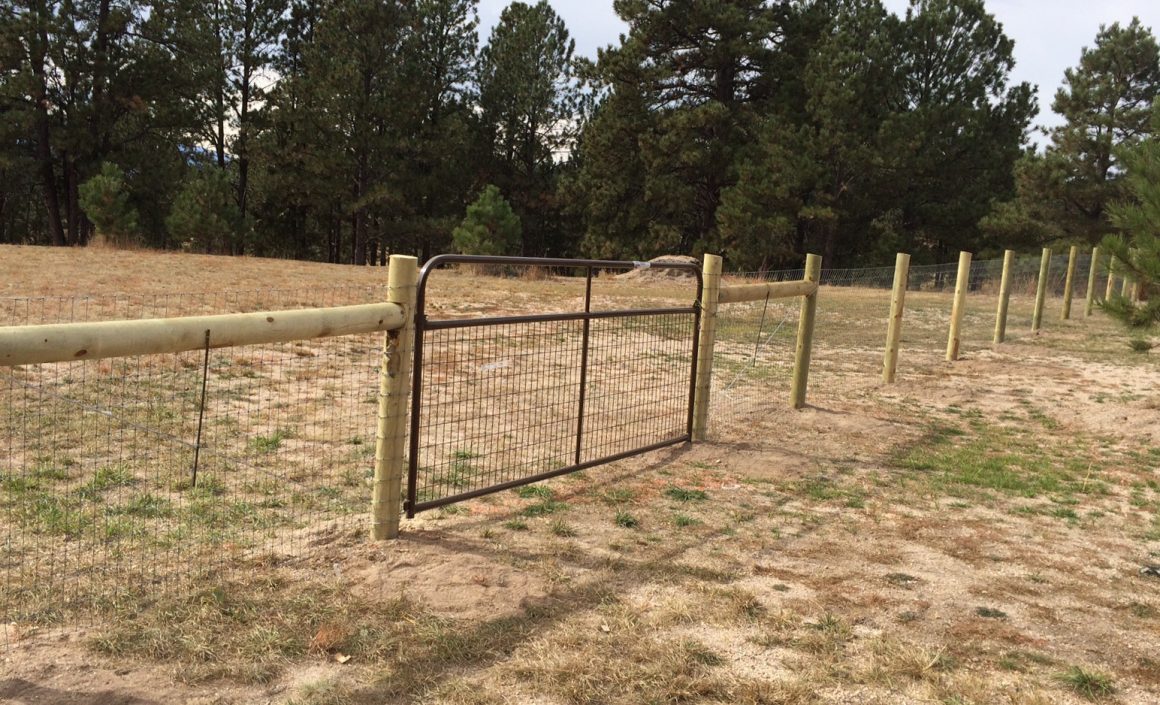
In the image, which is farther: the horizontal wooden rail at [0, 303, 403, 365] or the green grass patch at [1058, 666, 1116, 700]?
the green grass patch at [1058, 666, 1116, 700]

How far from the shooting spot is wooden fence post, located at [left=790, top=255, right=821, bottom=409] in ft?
25.5

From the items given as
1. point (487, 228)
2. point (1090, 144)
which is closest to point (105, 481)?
point (487, 228)

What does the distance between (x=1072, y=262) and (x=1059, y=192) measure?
1264cm

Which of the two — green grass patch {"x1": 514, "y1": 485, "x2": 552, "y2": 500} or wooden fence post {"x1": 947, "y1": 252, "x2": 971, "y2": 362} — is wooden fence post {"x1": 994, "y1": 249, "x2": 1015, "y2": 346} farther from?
green grass patch {"x1": 514, "y1": 485, "x2": 552, "y2": 500}

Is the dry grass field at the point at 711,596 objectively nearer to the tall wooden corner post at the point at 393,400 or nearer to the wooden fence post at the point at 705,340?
the tall wooden corner post at the point at 393,400

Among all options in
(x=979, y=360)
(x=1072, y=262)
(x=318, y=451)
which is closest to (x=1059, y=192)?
(x=1072, y=262)

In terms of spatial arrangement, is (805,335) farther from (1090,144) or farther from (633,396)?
(1090,144)

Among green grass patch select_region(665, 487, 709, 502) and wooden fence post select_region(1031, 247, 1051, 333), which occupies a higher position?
wooden fence post select_region(1031, 247, 1051, 333)

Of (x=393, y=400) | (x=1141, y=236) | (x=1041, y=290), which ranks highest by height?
(x=1141, y=236)

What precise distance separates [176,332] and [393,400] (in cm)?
109

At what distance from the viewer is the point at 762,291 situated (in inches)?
279

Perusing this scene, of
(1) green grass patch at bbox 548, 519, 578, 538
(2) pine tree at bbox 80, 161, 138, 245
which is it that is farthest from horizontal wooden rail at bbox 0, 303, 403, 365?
(2) pine tree at bbox 80, 161, 138, 245

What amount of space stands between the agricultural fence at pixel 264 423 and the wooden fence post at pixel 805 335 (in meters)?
0.02

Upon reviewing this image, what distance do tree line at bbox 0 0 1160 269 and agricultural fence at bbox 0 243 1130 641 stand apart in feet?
63.8
